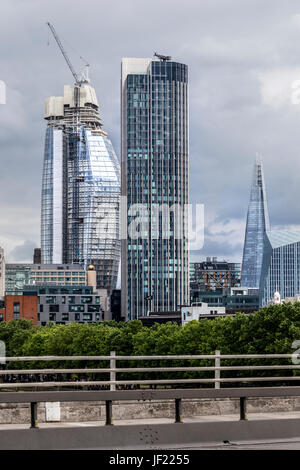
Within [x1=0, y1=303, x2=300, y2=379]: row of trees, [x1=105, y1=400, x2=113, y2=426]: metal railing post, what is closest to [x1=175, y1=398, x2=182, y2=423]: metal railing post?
[x1=105, y1=400, x2=113, y2=426]: metal railing post

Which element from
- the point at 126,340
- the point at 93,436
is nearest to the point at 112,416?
the point at 93,436

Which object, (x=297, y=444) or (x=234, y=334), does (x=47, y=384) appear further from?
(x=234, y=334)

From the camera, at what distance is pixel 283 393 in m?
17.4

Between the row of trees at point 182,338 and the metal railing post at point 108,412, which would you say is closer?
the metal railing post at point 108,412

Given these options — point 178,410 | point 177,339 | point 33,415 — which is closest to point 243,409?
point 178,410

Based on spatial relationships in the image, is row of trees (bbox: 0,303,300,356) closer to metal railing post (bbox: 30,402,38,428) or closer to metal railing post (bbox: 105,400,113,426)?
metal railing post (bbox: 105,400,113,426)

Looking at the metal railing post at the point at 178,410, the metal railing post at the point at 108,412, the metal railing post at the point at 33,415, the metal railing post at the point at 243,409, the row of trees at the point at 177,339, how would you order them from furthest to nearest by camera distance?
the row of trees at the point at 177,339 < the metal railing post at the point at 243,409 < the metal railing post at the point at 178,410 < the metal railing post at the point at 108,412 < the metal railing post at the point at 33,415

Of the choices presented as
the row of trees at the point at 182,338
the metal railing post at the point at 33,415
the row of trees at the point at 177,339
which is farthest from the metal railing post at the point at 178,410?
the row of trees at the point at 182,338

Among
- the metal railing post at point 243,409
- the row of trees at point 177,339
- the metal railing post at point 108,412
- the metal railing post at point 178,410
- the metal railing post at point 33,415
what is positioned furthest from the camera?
the row of trees at point 177,339

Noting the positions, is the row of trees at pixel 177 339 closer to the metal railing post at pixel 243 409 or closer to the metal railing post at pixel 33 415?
the metal railing post at pixel 243 409

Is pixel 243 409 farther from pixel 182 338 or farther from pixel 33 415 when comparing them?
pixel 182 338

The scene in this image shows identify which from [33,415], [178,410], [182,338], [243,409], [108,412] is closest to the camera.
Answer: [33,415]
